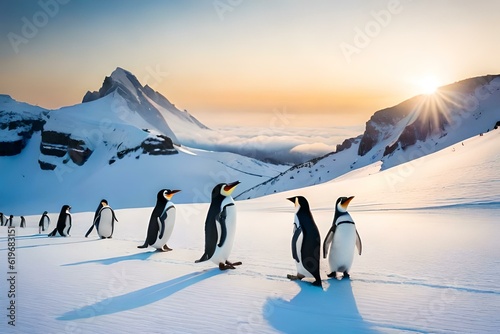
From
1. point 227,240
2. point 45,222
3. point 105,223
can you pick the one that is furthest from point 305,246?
point 45,222

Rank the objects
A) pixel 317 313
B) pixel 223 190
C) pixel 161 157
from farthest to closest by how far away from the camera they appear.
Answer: pixel 161 157, pixel 223 190, pixel 317 313

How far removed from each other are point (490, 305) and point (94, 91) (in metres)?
209

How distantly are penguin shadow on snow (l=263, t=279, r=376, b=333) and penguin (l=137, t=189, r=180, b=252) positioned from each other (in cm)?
438

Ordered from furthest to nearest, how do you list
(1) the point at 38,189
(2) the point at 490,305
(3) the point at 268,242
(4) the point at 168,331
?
(1) the point at 38,189 → (3) the point at 268,242 → (2) the point at 490,305 → (4) the point at 168,331

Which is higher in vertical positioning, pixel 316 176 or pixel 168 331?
pixel 316 176

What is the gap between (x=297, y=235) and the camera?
6414 mm

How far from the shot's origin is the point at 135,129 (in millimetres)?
87188

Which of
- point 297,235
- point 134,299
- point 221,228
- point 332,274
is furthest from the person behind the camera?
point 221,228

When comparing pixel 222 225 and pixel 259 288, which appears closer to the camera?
pixel 259 288

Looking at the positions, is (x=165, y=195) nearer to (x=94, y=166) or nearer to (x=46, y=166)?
(x=94, y=166)

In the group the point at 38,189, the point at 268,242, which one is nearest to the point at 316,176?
the point at 38,189

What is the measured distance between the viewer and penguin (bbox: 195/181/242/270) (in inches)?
288

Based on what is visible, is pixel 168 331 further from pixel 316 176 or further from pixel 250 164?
pixel 250 164

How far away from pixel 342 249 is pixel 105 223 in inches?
334
